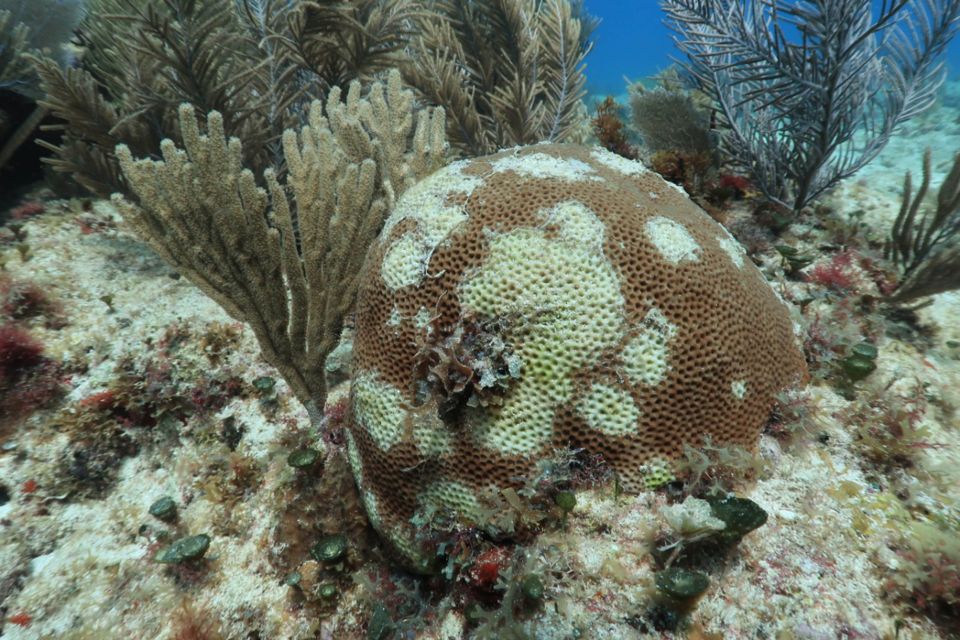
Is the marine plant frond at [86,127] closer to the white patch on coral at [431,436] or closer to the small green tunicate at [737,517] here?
the white patch on coral at [431,436]

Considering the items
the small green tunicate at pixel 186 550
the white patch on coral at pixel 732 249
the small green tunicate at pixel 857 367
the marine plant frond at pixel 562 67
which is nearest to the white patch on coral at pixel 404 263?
the white patch on coral at pixel 732 249

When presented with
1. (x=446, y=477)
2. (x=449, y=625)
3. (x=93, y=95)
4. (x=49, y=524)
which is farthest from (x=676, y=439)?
(x=93, y=95)

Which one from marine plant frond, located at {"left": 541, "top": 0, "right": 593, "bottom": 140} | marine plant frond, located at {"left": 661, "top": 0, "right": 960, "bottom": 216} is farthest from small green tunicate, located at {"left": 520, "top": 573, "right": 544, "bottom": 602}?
marine plant frond, located at {"left": 541, "top": 0, "right": 593, "bottom": 140}

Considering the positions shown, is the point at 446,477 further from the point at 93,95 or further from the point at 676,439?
the point at 93,95

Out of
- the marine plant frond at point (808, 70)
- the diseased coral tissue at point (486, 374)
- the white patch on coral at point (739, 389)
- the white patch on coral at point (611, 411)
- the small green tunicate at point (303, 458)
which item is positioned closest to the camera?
the diseased coral tissue at point (486, 374)

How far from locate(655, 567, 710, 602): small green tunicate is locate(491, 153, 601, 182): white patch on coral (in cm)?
202

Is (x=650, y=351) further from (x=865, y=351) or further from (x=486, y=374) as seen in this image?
(x=865, y=351)

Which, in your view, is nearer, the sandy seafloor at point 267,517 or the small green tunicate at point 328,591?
the sandy seafloor at point 267,517

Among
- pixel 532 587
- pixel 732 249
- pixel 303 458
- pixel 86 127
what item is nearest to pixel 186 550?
pixel 303 458

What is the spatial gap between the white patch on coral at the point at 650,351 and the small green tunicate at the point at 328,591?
6.63 ft

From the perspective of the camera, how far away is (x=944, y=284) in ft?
10.4

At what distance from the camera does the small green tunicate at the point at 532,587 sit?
183cm

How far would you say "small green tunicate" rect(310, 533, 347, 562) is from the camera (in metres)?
2.52

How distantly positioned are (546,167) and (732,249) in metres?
1.25
